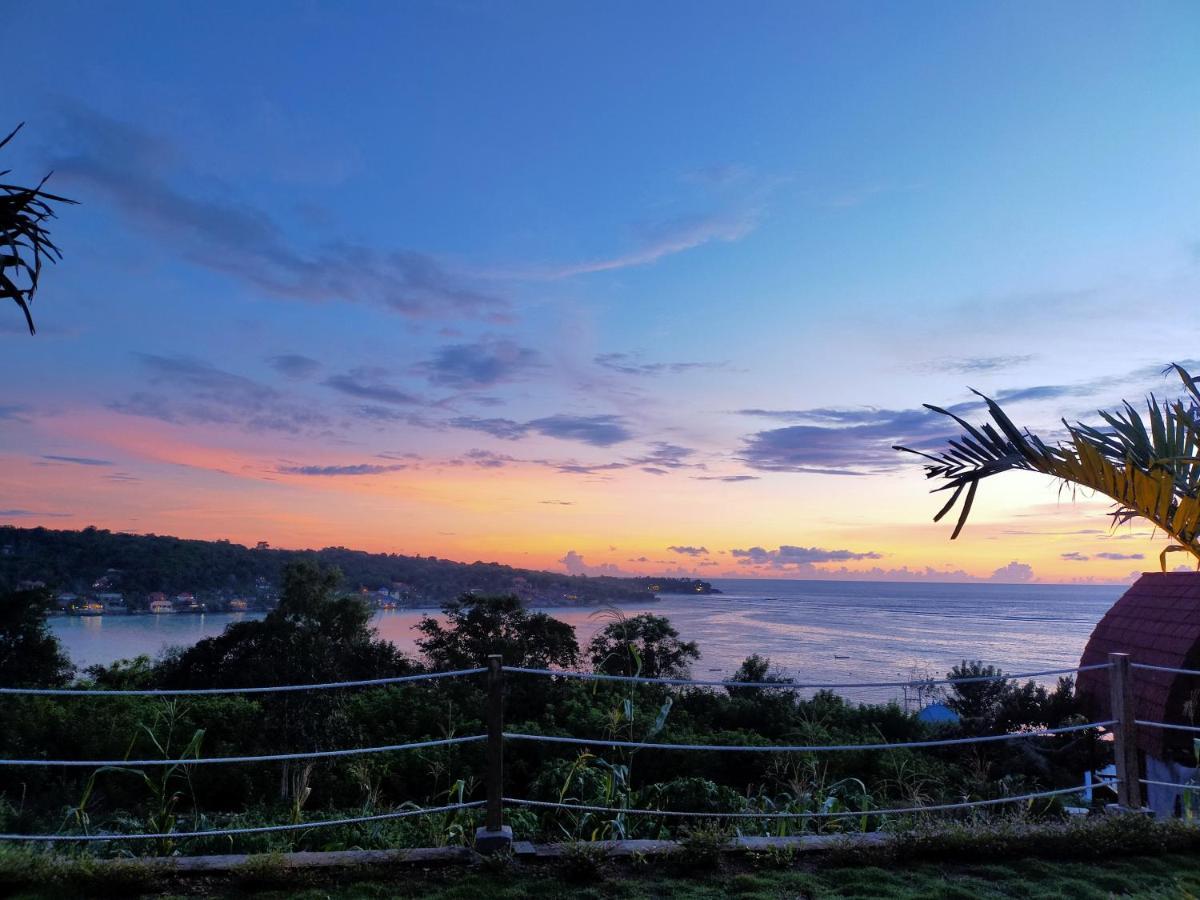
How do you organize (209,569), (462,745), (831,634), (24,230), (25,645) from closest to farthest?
(24,230), (462,745), (25,645), (209,569), (831,634)

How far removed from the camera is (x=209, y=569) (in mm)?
23156

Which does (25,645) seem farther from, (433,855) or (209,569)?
(433,855)

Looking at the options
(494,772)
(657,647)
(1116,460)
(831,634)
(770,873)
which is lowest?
(831,634)

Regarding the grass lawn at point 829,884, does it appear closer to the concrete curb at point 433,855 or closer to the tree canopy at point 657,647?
the concrete curb at point 433,855

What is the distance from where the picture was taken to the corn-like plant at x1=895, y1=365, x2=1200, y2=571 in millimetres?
3092

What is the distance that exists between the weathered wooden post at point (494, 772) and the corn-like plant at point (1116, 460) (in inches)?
75.4

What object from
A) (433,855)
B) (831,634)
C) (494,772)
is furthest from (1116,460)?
(831,634)

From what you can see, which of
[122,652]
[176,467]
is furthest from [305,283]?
[122,652]

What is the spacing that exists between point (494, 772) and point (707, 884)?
88 centimetres

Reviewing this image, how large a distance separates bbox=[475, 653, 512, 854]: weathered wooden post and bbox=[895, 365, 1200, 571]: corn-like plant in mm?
1915

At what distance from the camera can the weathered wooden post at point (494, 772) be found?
3102 millimetres

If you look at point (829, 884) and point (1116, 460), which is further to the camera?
point (1116, 460)

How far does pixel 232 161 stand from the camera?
9.19 meters

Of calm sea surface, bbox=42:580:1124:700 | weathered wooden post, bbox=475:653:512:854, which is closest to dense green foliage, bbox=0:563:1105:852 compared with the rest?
weathered wooden post, bbox=475:653:512:854
